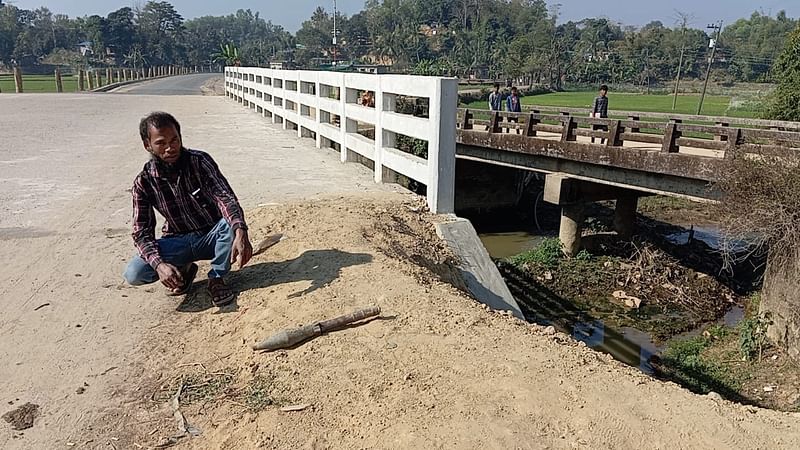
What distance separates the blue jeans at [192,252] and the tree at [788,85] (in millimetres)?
20527

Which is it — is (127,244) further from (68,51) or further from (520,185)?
(68,51)

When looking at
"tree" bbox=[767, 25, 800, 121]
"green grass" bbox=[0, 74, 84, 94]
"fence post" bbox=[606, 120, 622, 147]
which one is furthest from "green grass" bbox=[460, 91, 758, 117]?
"green grass" bbox=[0, 74, 84, 94]

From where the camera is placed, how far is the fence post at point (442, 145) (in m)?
5.33

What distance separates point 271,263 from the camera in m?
4.29

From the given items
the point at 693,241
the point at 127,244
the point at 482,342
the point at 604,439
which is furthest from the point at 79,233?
the point at 693,241

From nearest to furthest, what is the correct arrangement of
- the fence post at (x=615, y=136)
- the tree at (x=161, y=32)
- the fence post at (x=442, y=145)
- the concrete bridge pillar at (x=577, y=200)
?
the fence post at (x=442, y=145) → the fence post at (x=615, y=136) → the concrete bridge pillar at (x=577, y=200) → the tree at (x=161, y=32)

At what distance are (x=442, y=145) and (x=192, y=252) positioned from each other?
243cm

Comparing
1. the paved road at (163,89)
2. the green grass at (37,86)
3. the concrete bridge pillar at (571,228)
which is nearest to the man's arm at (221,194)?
the concrete bridge pillar at (571,228)

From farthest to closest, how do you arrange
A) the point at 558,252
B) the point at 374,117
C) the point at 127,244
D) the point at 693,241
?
the point at 693,241, the point at 558,252, the point at 374,117, the point at 127,244

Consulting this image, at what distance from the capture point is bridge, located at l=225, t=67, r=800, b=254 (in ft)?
18.7

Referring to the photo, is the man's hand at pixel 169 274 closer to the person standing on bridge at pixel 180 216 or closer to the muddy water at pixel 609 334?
the person standing on bridge at pixel 180 216

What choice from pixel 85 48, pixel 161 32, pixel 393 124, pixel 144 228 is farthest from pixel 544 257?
pixel 161 32

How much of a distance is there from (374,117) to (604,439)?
532cm

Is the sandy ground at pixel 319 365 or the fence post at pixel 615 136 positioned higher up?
the fence post at pixel 615 136
